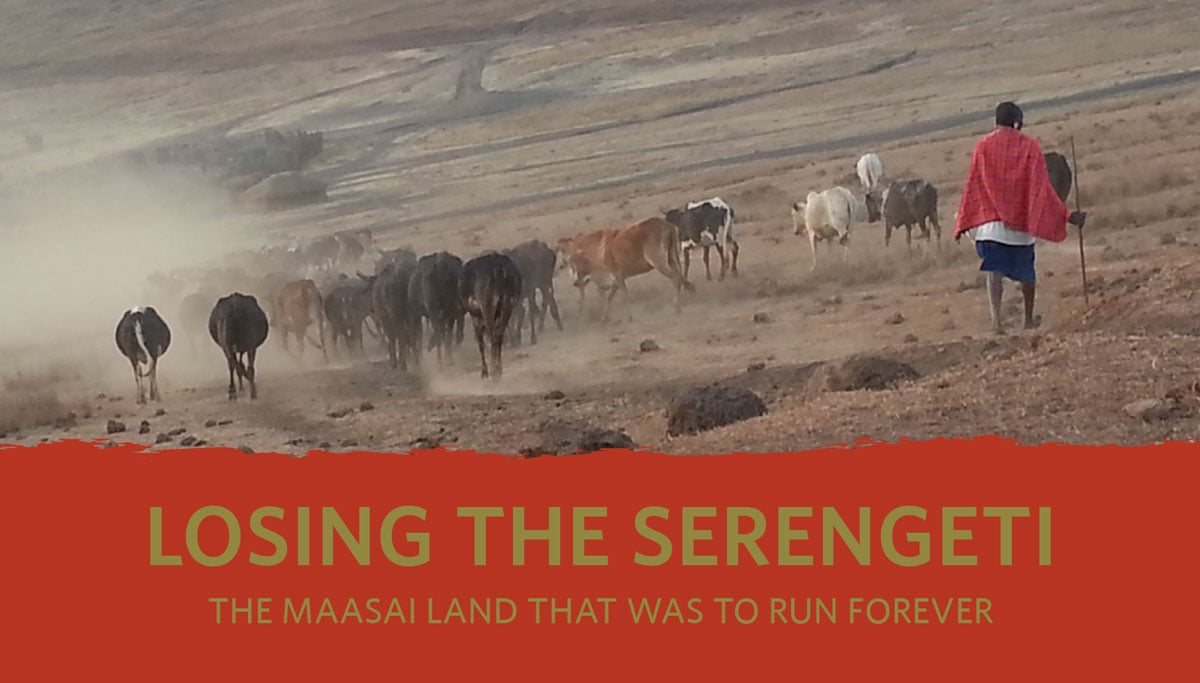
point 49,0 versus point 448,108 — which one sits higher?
point 49,0

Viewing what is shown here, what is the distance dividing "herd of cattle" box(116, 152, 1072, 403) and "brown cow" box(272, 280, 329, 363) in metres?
0.02

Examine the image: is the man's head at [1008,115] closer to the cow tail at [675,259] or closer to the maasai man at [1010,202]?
the maasai man at [1010,202]

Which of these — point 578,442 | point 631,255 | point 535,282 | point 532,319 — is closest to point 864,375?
point 578,442

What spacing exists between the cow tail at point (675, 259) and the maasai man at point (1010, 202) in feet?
42.4

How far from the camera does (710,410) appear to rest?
1452 cm

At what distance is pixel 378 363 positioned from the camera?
26531 millimetres

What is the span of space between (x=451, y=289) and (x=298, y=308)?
4556 mm

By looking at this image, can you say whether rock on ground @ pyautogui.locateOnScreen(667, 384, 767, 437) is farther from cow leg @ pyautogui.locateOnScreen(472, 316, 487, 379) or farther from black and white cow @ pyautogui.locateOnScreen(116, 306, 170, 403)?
black and white cow @ pyautogui.locateOnScreen(116, 306, 170, 403)

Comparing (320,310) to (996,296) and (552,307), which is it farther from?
(996,296)

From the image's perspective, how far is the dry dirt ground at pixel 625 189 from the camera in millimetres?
15945

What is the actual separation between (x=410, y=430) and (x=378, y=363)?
842cm

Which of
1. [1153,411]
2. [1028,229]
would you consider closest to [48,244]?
[1028,229]

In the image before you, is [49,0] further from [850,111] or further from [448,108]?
[850,111]

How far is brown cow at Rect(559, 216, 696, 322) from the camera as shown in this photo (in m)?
29.5
